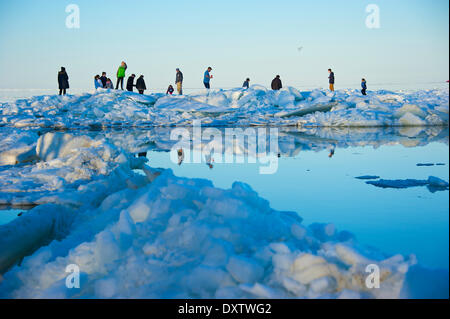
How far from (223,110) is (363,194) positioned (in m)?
12.7

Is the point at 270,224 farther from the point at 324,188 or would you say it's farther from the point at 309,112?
the point at 309,112

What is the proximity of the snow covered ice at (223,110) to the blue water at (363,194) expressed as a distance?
6345 millimetres

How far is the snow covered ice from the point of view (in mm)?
12734

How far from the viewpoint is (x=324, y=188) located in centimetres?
399

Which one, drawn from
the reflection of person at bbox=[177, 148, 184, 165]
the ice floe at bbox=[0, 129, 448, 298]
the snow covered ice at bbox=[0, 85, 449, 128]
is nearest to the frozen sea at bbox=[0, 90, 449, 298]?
the ice floe at bbox=[0, 129, 448, 298]

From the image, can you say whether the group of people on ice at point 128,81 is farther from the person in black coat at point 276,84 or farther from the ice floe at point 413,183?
the ice floe at point 413,183

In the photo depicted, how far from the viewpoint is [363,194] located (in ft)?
12.2

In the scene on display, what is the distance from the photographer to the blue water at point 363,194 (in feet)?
8.30

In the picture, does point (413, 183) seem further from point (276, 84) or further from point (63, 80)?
point (63, 80)

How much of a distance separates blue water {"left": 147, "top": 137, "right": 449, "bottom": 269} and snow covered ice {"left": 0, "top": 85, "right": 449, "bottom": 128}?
635cm

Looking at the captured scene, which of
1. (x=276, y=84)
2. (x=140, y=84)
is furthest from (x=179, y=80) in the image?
(x=276, y=84)
